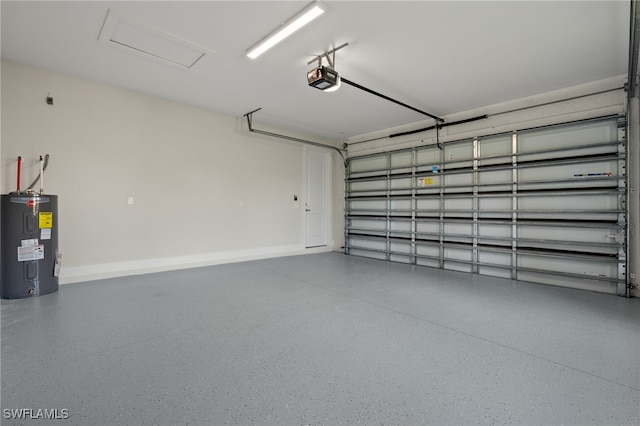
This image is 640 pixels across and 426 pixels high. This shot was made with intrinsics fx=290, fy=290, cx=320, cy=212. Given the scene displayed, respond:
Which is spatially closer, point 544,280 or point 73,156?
point 73,156

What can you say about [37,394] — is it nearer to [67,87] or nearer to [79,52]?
[79,52]

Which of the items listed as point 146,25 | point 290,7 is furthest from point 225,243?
point 290,7

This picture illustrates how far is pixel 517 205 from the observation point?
473cm

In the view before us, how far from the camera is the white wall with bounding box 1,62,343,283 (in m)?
3.92

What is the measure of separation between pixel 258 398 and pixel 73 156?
14.6ft

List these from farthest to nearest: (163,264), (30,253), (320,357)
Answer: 1. (163,264)
2. (30,253)
3. (320,357)

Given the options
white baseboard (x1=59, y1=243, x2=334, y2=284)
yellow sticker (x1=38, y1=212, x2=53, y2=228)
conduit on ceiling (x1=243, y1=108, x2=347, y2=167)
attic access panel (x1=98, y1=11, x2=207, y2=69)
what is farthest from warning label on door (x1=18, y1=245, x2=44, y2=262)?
conduit on ceiling (x1=243, y1=108, x2=347, y2=167)

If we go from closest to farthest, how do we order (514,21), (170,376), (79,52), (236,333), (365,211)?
(170,376) < (236,333) < (514,21) < (79,52) < (365,211)

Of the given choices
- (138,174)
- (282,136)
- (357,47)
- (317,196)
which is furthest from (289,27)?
(317,196)

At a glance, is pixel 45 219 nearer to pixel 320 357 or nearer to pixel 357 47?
pixel 320 357

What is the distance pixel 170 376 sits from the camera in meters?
1.88

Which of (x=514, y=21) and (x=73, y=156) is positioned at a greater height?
(x=514, y=21)

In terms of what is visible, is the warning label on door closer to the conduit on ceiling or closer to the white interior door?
the conduit on ceiling

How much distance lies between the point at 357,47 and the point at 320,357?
3225 millimetres
